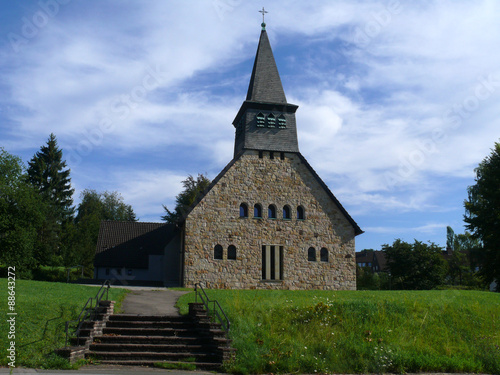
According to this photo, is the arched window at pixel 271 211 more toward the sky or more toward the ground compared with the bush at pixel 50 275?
more toward the sky

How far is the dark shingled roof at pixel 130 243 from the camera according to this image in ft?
124

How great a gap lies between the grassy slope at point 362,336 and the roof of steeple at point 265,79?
61.0ft

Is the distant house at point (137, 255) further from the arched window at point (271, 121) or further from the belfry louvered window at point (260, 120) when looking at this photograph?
the arched window at point (271, 121)

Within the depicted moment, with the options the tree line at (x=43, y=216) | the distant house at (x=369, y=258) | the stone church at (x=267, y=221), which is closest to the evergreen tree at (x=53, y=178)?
the tree line at (x=43, y=216)

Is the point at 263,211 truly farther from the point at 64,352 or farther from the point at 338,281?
the point at 64,352

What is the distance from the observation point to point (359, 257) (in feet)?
393

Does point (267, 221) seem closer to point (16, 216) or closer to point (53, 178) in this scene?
point (16, 216)

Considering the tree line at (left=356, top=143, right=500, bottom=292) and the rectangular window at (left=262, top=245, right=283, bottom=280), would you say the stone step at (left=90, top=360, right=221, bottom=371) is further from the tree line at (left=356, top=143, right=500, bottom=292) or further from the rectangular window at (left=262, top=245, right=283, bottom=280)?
the tree line at (left=356, top=143, right=500, bottom=292)

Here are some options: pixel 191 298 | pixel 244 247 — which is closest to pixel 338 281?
pixel 244 247

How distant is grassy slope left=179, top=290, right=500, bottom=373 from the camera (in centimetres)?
A: 1168

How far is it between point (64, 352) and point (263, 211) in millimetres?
19564

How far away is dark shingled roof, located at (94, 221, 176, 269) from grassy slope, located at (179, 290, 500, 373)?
73.9 feet

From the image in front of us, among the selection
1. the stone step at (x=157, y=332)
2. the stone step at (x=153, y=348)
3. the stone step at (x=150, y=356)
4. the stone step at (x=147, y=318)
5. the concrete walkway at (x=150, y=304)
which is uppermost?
the concrete walkway at (x=150, y=304)

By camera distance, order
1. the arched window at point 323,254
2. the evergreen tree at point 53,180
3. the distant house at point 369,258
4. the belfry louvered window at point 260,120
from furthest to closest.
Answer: the distant house at point 369,258
the evergreen tree at point 53,180
the belfry louvered window at point 260,120
the arched window at point 323,254
